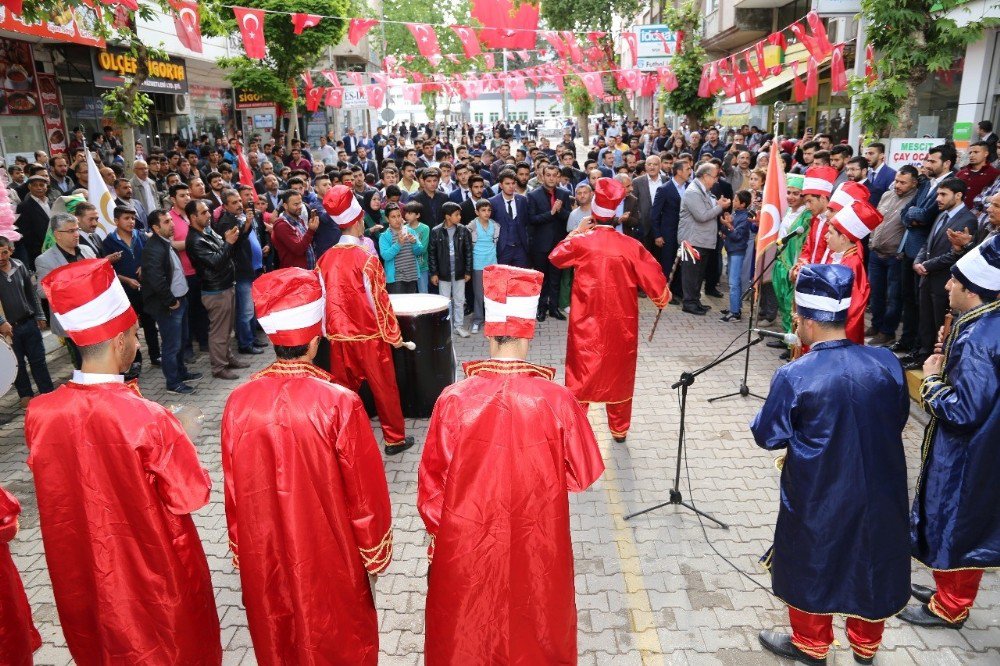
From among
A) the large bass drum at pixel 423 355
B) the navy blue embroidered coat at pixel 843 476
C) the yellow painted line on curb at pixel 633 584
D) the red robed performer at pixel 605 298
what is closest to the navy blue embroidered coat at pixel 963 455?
the navy blue embroidered coat at pixel 843 476

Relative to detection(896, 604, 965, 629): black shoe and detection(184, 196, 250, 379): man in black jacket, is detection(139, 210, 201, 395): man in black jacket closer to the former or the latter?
detection(184, 196, 250, 379): man in black jacket

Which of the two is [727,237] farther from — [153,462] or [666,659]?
[153,462]

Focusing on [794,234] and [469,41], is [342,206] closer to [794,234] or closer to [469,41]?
[794,234]

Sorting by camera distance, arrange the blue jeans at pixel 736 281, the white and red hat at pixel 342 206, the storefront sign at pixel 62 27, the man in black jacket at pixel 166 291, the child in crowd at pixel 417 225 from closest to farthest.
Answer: the white and red hat at pixel 342 206
the man in black jacket at pixel 166 291
the child in crowd at pixel 417 225
the blue jeans at pixel 736 281
the storefront sign at pixel 62 27

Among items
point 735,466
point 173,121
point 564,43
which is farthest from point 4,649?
point 173,121

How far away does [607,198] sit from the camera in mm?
5730

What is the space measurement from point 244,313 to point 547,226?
13.9ft

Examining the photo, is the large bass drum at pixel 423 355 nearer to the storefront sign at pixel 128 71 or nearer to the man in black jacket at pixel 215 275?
the man in black jacket at pixel 215 275

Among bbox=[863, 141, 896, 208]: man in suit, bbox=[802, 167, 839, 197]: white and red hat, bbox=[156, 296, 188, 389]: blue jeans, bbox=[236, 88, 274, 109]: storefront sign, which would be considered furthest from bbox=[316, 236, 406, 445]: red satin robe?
bbox=[236, 88, 274, 109]: storefront sign

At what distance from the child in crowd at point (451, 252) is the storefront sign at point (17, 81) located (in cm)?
1126

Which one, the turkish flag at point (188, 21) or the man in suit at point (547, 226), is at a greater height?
the turkish flag at point (188, 21)

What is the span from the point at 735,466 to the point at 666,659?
2.39 m

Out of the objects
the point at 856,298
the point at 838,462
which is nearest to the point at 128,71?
the point at 856,298

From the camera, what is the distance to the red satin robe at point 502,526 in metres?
2.79
